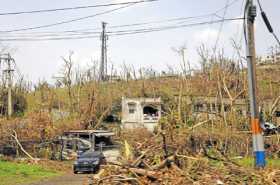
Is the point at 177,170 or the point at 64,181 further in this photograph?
the point at 64,181

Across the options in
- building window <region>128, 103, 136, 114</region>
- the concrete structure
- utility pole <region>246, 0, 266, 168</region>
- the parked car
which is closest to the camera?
utility pole <region>246, 0, 266, 168</region>

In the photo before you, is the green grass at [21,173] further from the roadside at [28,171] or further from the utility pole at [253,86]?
the utility pole at [253,86]

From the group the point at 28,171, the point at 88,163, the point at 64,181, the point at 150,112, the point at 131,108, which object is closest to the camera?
the point at 64,181

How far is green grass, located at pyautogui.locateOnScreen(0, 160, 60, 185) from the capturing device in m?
25.6

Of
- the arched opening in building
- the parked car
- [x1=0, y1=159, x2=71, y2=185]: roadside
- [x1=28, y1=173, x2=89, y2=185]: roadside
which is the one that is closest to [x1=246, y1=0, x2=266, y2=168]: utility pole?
[x1=28, y1=173, x2=89, y2=185]: roadside

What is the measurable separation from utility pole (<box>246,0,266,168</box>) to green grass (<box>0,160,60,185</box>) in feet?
43.6

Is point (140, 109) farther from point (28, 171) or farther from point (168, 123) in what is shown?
point (168, 123)

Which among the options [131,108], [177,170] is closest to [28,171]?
[177,170]

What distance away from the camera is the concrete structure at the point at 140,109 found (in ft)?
160

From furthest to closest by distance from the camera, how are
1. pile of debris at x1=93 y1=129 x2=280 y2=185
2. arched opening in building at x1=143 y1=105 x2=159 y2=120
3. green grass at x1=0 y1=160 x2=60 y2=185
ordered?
arched opening in building at x1=143 y1=105 x2=159 y2=120, green grass at x1=0 y1=160 x2=60 y2=185, pile of debris at x1=93 y1=129 x2=280 y2=185

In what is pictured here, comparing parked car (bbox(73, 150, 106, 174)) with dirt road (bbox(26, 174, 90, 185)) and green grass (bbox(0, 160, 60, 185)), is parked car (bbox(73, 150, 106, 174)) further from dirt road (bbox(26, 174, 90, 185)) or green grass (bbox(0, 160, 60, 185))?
dirt road (bbox(26, 174, 90, 185))

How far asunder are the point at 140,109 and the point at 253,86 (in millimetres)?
33047

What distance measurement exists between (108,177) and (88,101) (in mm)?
35816

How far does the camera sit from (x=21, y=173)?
28.2 metres
